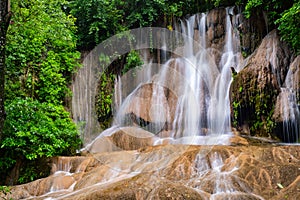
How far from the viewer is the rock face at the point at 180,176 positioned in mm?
4207

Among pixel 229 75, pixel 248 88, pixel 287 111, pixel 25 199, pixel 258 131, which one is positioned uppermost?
pixel 229 75

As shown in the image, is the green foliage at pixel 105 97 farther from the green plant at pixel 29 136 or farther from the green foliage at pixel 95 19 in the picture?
the green plant at pixel 29 136

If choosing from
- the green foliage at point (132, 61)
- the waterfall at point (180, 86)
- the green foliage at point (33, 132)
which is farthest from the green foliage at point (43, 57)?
the green foliage at point (132, 61)

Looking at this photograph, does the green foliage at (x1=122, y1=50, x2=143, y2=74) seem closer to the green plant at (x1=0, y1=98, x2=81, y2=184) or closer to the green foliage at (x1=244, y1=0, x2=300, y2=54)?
the green plant at (x1=0, y1=98, x2=81, y2=184)

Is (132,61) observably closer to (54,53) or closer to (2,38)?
(54,53)

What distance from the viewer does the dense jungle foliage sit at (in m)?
6.79

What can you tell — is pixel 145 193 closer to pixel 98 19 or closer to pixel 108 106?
pixel 108 106

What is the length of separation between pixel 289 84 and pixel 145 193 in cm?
642

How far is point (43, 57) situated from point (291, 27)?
8431 mm

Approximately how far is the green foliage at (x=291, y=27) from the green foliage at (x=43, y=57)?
665 centimetres

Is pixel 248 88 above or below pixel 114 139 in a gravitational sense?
above

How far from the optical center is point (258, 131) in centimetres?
834

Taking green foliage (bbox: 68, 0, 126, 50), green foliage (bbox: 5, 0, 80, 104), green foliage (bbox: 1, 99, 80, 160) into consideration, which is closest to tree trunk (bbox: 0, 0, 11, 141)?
green foliage (bbox: 1, 99, 80, 160)

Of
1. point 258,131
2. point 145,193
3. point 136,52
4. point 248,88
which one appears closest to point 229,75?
point 248,88
